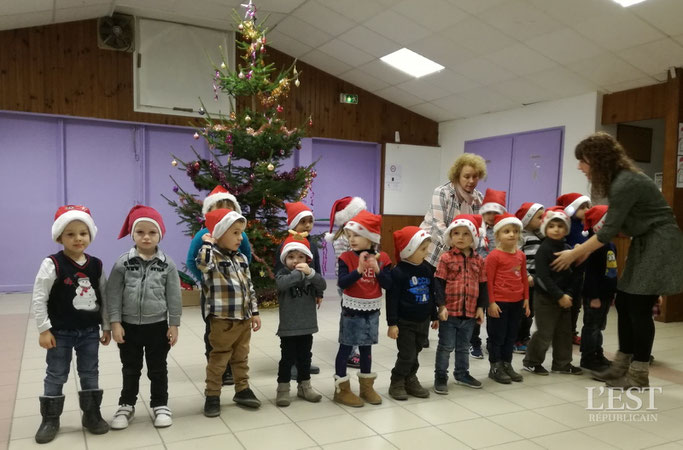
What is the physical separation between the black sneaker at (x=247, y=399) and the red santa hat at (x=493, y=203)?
83.5 inches

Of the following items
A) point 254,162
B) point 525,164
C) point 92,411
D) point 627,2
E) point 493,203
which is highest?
point 627,2

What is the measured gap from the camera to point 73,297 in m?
2.38

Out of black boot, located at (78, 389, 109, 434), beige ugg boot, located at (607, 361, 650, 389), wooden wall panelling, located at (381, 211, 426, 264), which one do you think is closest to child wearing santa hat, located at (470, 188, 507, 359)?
beige ugg boot, located at (607, 361, 650, 389)

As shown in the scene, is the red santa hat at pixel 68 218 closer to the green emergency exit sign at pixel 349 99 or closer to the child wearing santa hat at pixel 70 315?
the child wearing santa hat at pixel 70 315

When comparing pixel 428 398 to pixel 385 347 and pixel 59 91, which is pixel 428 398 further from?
pixel 59 91

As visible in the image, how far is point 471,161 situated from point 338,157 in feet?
15.0

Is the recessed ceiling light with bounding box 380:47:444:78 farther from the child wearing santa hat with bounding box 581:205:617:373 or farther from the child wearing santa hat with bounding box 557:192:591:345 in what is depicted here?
the child wearing santa hat with bounding box 581:205:617:373

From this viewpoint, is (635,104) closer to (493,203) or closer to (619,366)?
(493,203)

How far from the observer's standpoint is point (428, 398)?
303 centimetres

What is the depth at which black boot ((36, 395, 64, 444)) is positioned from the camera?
238 centimetres

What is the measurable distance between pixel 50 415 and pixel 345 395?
4.86ft

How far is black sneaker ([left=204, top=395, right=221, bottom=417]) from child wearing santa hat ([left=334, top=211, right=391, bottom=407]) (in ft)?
2.17

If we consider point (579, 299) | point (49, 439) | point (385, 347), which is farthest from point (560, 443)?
point (49, 439)

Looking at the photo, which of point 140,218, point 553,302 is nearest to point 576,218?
point 553,302
